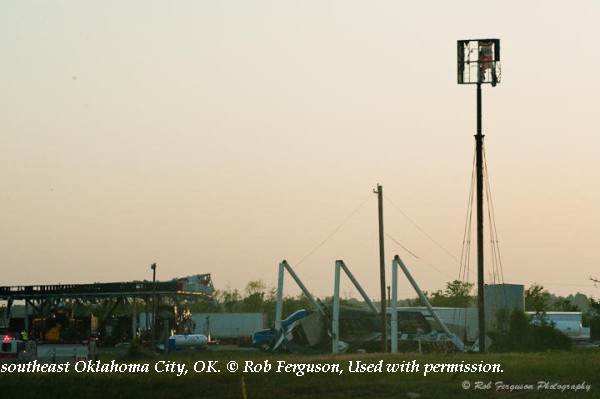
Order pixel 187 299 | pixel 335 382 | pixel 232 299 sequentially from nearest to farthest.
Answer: pixel 335 382 → pixel 187 299 → pixel 232 299

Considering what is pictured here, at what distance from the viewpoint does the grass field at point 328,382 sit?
34.1 metres

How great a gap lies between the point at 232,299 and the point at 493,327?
114 m

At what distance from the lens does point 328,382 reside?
35781 millimetres

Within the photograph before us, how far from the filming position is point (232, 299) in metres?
187

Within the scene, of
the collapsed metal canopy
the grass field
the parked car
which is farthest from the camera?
the collapsed metal canopy

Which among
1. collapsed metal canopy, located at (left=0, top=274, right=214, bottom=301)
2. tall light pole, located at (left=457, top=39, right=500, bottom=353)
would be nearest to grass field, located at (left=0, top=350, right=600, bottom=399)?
tall light pole, located at (left=457, top=39, right=500, bottom=353)

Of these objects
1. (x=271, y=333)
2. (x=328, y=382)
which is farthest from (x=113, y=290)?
(x=328, y=382)

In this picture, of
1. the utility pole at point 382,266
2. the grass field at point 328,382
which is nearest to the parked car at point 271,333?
the utility pole at point 382,266

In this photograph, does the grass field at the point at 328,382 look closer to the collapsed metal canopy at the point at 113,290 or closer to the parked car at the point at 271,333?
the parked car at the point at 271,333

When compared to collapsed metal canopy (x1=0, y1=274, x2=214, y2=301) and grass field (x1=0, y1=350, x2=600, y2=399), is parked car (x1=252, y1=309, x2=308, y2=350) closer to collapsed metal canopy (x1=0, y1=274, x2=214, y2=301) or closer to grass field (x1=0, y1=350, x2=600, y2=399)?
collapsed metal canopy (x1=0, y1=274, x2=214, y2=301)

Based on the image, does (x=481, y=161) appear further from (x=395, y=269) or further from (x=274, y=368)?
(x=274, y=368)

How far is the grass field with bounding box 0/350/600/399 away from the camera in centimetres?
3406

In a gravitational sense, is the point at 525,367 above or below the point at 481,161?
below

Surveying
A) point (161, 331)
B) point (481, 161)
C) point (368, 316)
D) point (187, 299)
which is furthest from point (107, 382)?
point (187, 299)
